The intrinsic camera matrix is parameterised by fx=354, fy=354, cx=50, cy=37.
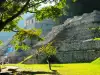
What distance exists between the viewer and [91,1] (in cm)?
10344

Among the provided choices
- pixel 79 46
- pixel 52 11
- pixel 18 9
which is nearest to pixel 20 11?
pixel 18 9

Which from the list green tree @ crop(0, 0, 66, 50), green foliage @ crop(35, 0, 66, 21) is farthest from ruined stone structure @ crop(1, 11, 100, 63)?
green foliage @ crop(35, 0, 66, 21)

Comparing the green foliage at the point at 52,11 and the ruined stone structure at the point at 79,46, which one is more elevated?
the green foliage at the point at 52,11

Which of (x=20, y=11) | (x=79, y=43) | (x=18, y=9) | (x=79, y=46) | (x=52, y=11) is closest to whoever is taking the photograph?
(x=20, y=11)

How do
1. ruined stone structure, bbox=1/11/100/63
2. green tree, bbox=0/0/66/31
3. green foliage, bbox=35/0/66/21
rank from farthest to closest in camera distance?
ruined stone structure, bbox=1/11/100/63 < green foliage, bbox=35/0/66/21 < green tree, bbox=0/0/66/31

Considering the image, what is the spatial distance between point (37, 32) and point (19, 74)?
4936 millimetres

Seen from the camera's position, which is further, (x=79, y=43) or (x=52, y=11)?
(x=79, y=43)

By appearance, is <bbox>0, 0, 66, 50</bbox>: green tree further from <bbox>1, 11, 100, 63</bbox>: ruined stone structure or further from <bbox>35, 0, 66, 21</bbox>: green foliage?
<bbox>1, 11, 100, 63</bbox>: ruined stone structure

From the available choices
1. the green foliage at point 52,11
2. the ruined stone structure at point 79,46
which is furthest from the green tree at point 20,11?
the ruined stone structure at point 79,46

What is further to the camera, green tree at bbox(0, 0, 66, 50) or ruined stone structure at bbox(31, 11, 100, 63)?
ruined stone structure at bbox(31, 11, 100, 63)

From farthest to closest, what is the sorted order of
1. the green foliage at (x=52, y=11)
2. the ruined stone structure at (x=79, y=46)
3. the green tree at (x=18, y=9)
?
the ruined stone structure at (x=79, y=46), the green foliage at (x=52, y=11), the green tree at (x=18, y=9)

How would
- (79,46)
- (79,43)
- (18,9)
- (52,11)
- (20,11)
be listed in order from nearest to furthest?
(20,11), (18,9), (52,11), (79,46), (79,43)

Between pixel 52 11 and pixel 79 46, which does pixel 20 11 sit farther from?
pixel 79 46

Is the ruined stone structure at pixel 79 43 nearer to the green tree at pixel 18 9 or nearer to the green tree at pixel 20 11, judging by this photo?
the green tree at pixel 20 11
